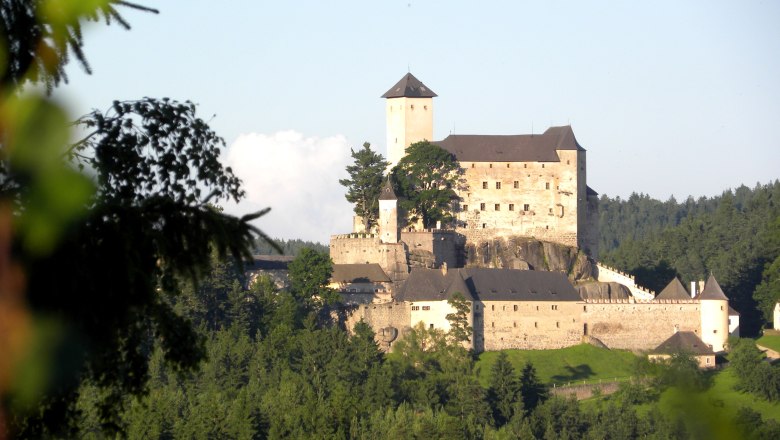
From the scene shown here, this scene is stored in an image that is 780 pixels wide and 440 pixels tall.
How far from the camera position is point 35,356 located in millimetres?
9461

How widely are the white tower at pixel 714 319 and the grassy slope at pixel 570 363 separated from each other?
347 cm

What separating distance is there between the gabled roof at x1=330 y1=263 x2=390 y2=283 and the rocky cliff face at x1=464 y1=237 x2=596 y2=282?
16.3 feet

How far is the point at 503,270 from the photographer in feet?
204

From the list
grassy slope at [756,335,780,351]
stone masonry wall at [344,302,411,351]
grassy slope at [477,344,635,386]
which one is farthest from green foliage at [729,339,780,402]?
stone masonry wall at [344,302,411,351]

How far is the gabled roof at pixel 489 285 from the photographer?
5966cm

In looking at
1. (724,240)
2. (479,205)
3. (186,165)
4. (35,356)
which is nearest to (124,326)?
(35,356)

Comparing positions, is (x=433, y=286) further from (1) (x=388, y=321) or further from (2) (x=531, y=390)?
(2) (x=531, y=390)

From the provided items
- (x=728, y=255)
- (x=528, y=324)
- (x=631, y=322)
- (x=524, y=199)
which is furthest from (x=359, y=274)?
(x=728, y=255)

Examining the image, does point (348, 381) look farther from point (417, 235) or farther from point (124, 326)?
point (124, 326)

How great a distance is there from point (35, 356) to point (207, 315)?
53484 millimetres

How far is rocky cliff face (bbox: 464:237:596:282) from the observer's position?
6488cm

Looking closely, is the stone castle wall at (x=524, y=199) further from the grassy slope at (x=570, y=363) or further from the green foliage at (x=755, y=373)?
the green foliage at (x=755, y=373)

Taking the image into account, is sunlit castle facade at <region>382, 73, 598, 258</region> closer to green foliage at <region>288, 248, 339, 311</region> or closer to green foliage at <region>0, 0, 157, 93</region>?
green foliage at <region>288, 248, 339, 311</region>

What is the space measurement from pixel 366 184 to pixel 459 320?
408 inches
